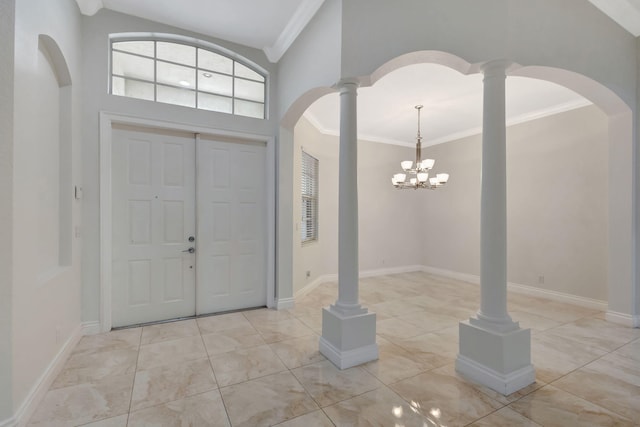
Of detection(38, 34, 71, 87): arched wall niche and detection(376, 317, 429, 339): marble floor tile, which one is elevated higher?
detection(38, 34, 71, 87): arched wall niche

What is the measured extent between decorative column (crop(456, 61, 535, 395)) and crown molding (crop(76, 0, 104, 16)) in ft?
12.3

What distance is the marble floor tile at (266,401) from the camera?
1.82 metres

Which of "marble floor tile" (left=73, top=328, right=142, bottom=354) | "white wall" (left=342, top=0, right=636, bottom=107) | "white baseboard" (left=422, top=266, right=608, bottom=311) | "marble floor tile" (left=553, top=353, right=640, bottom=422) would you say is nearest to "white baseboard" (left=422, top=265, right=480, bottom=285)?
"white baseboard" (left=422, top=266, right=608, bottom=311)

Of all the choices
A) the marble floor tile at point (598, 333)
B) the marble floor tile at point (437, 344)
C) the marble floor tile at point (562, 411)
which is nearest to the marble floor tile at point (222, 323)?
the marble floor tile at point (437, 344)

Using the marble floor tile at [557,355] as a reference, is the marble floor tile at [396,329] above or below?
below

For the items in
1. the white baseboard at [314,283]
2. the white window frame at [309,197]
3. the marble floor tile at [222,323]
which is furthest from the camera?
the white window frame at [309,197]

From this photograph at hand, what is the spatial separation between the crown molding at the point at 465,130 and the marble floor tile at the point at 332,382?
366 cm

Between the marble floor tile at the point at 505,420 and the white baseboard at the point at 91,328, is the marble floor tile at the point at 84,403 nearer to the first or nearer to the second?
the white baseboard at the point at 91,328

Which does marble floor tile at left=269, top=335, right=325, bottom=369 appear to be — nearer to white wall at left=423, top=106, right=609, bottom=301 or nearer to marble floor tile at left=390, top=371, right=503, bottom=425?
marble floor tile at left=390, top=371, right=503, bottom=425

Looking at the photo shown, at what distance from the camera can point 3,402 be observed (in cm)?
161

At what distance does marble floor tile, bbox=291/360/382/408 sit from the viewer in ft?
6.73

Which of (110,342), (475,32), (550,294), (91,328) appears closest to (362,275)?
(550,294)

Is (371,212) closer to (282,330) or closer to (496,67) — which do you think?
(282,330)

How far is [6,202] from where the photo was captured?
1632mm
